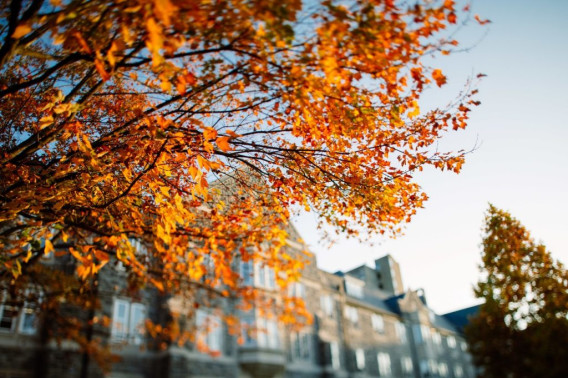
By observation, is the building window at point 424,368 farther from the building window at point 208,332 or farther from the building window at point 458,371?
the building window at point 208,332

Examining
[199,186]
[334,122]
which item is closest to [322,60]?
[334,122]

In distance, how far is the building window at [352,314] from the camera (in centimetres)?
2716

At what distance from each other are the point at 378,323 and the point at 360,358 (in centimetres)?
521

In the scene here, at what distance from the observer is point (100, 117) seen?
6254mm

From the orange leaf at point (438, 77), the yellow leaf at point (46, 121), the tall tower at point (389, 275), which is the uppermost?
Result: the tall tower at point (389, 275)

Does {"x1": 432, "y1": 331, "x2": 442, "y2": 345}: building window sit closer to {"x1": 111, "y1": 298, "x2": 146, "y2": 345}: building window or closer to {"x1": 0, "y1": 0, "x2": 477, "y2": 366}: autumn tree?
{"x1": 111, "y1": 298, "x2": 146, "y2": 345}: building window

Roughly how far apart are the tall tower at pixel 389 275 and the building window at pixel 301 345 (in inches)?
823

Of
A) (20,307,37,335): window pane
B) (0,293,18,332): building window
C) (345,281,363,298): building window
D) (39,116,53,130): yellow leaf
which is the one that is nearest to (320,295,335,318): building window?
(345,281,363,298): building window

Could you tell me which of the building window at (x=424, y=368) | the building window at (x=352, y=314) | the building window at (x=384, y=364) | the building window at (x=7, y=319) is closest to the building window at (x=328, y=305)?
the building window at (x=352, y=314)

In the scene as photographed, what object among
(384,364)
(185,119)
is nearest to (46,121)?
(185,119)

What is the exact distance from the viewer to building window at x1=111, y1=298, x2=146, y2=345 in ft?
48.5

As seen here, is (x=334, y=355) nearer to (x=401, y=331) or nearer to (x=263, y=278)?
(x=263, y=278)

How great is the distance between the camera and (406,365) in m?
31.5

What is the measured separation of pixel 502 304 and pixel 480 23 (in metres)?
17.0
